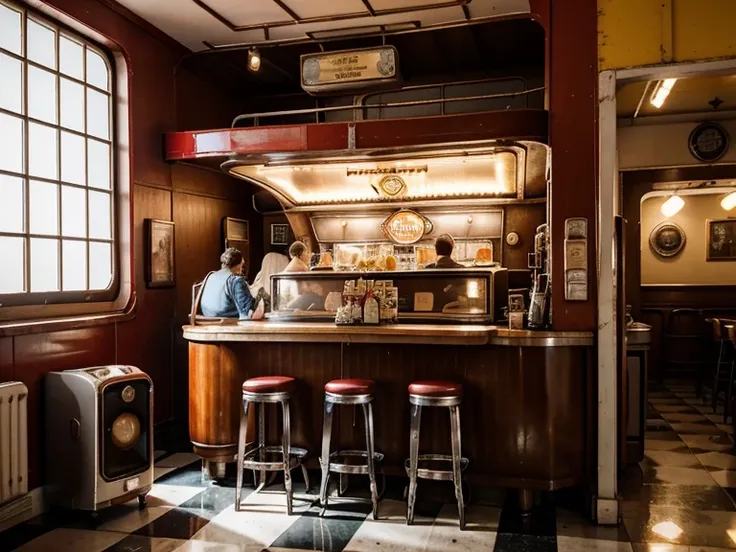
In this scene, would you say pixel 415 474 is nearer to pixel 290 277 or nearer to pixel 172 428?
pixel 290 277

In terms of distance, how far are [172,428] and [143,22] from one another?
153 inches

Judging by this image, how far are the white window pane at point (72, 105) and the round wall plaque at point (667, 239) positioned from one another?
9.65 metres

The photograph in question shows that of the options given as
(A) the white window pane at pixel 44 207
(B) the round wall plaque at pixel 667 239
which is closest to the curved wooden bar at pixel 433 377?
(A) the white window pane at pixel 44 207

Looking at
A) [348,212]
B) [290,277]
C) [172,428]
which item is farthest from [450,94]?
[172,428]

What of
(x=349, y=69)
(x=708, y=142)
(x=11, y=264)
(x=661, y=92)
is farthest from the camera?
(x=708, y=142)

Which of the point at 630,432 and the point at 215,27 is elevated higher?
the point at 215,27

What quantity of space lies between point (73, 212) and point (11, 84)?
1070 mm

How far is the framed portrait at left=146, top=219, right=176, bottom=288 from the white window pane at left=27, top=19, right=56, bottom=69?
62.8 inches

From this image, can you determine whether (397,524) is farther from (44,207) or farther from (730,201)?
(730,201)

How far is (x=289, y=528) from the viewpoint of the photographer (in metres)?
4.09

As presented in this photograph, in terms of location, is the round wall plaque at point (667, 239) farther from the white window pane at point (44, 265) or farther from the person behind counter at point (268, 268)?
the white window pane at point (44, 265)

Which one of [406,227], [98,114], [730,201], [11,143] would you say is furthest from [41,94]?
[730,201]

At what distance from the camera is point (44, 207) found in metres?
4.84

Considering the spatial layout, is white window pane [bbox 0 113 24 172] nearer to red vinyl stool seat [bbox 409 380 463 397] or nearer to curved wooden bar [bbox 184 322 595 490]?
curved wooden bar [bbox 184 322 595 490]
